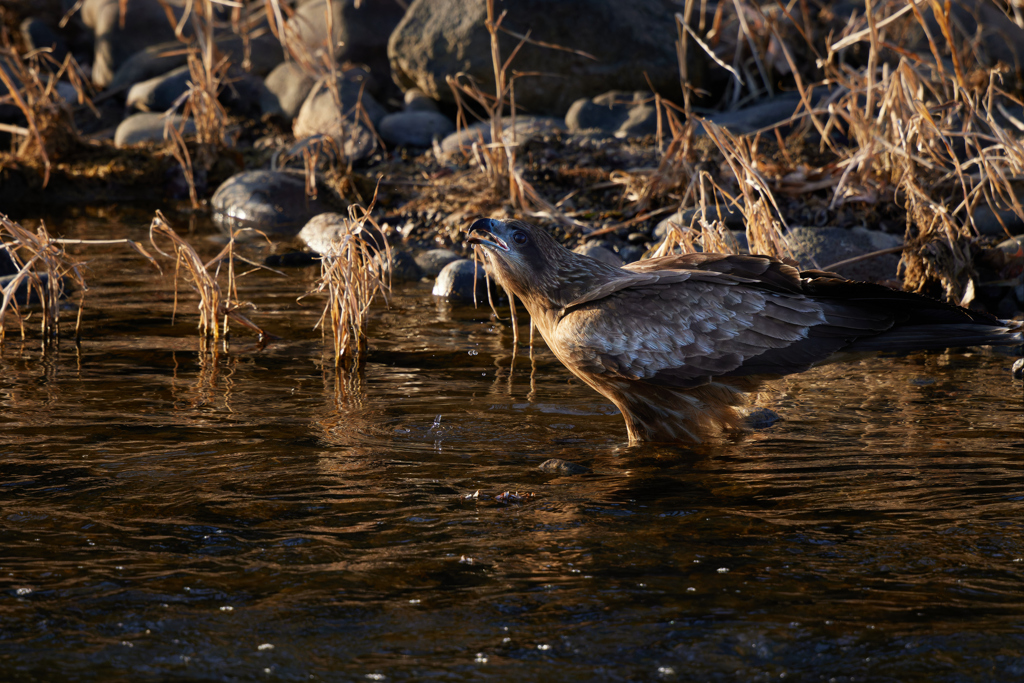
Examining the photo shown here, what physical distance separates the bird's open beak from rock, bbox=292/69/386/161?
23.0 feet

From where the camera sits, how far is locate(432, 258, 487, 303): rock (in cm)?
884

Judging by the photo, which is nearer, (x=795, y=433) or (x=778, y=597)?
(x=778, y=597)

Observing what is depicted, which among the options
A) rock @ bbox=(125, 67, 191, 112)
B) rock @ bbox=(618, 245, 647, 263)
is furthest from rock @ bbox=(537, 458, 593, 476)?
rock @ bbox=(125, 67, 191, 112)

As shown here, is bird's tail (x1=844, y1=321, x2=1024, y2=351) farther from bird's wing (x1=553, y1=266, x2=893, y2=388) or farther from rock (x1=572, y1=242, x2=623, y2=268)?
rock (x1=572, y1=242, x2=623, y2=268)

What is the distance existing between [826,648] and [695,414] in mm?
2248

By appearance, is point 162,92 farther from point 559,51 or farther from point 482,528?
point 482,528

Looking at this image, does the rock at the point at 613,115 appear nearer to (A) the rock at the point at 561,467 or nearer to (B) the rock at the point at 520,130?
(B) the rock at the point at 520,130

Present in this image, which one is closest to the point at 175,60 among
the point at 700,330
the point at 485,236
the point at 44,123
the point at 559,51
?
the point at 44,123

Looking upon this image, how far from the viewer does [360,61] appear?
626 inches

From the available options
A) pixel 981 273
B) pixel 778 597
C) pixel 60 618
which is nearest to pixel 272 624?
pixel 60 618

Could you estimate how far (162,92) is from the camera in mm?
15328

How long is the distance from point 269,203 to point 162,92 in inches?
200

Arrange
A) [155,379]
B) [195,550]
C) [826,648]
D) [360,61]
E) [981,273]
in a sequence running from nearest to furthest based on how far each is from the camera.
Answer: [826,648] < [195,550] < [155,379] < [981,273] < [360,61]

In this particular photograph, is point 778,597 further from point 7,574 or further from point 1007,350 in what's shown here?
point 1007,350
